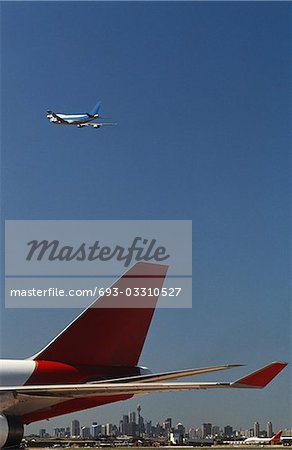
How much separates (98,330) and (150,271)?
2.62m

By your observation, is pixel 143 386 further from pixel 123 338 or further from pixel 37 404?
pixel 123 338

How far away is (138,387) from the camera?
774 inches

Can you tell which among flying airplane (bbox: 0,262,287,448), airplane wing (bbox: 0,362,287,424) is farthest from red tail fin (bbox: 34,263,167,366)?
airplane wing (bbox: 0,362,287,424)

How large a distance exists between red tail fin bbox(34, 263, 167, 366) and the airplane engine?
4275 millimetres

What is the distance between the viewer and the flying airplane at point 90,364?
21203 millimetres

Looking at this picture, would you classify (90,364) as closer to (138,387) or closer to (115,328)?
(115,328)

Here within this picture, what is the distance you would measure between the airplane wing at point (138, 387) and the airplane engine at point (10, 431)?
2.33 feet

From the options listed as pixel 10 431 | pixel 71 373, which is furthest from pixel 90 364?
pixel 10 431

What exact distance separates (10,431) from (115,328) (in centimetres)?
645

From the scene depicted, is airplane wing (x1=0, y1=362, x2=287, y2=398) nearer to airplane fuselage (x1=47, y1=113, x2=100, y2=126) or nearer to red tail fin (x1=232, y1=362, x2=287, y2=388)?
red tail fin (x1=232, y1=362, x2=287, y2=388)

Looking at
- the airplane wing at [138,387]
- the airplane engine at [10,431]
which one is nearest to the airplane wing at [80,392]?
the airplane wing at [138,387]

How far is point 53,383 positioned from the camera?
24.0 metres

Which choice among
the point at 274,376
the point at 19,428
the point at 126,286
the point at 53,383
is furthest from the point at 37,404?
the point at 274,376

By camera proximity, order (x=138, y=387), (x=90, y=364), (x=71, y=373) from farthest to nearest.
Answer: (x=90, y=364), (x=71, y=373), (x=138, y=387)
